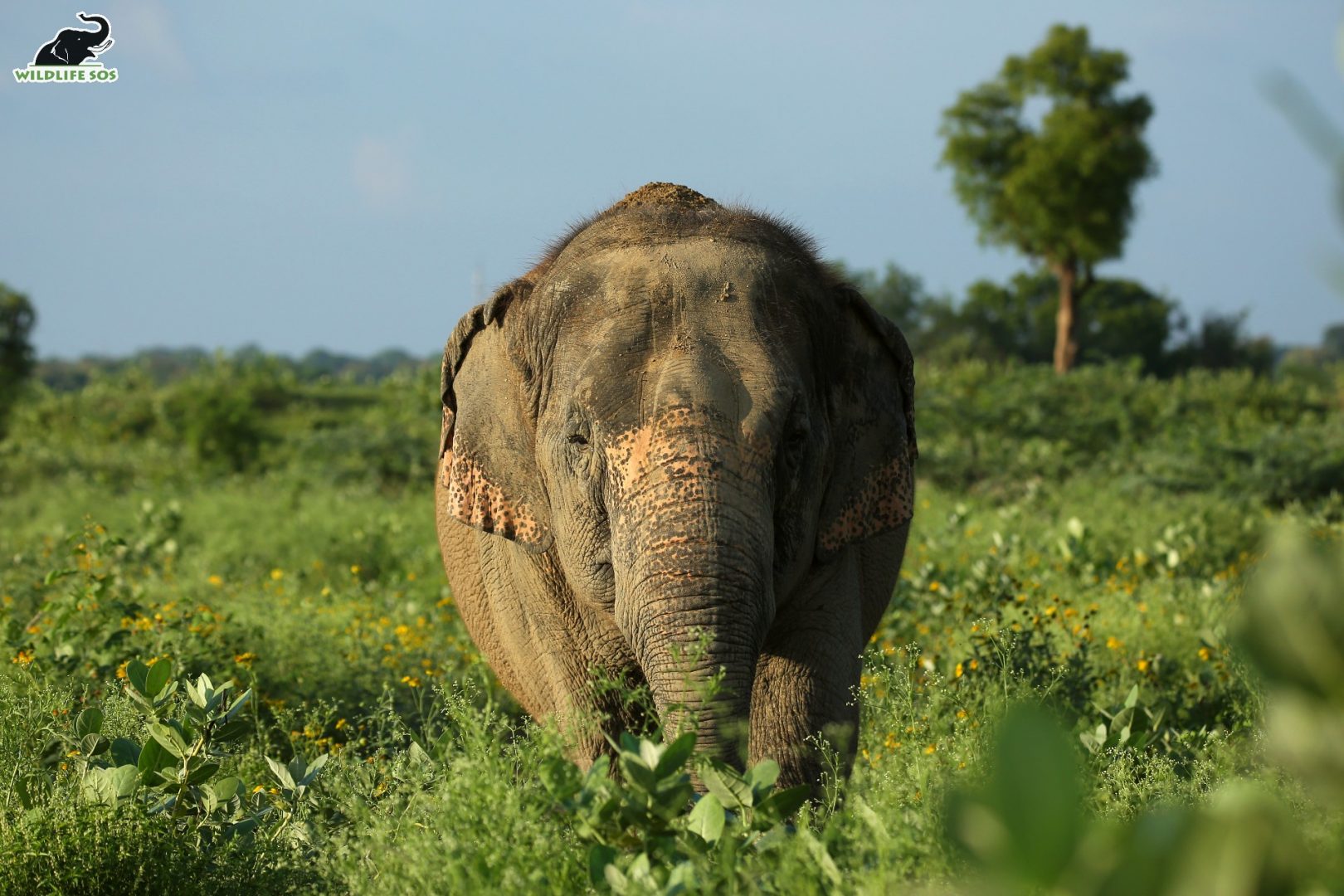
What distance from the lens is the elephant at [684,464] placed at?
4.02 m

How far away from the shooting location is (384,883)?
294 centimetres

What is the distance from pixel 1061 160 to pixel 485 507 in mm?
30603

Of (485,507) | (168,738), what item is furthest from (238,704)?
(485,507)

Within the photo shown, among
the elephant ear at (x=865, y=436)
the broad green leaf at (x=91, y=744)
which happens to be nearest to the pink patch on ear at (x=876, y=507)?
the elephant ear at (x=865, y=436)

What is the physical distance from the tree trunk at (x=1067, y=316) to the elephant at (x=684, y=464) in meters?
30.8

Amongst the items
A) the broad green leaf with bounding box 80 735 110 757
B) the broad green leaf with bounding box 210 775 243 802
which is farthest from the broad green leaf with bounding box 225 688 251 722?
the broad green leaf with bounding box 80 735 110 757

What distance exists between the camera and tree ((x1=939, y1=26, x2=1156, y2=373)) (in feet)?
110

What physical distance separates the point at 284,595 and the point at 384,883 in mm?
7183

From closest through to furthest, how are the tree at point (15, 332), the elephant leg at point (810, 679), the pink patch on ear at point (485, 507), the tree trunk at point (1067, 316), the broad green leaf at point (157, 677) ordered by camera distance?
the broad green leaf at point (157, 677)
the elephant leg at point (810, 679)
the pink patch on ear at point (485, 507)
the tree at point (15, 332)
the tree trunk at point (1067, 316)

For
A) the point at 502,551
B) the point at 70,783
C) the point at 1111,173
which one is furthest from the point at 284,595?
the point at 1111,173

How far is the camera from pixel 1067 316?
35.2m

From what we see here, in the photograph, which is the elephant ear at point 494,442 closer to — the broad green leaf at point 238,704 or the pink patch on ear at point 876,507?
the pink patch on ear at point 876,507

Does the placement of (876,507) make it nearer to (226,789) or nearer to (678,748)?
(226,789)

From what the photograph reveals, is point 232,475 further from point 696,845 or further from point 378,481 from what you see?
point 696,845
